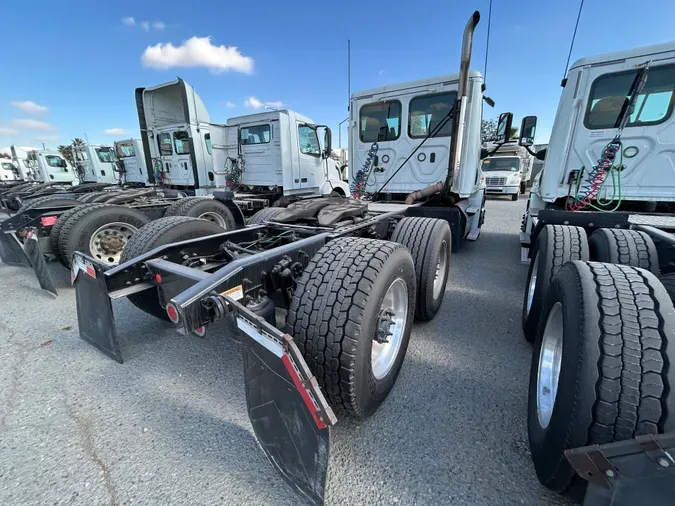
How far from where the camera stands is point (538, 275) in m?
2.75

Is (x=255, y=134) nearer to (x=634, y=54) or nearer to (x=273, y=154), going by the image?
(x=273, y=154)

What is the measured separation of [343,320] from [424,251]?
5.67ft

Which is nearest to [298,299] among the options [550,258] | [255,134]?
[550,258]

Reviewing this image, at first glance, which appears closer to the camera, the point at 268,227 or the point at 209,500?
the point at 209,500

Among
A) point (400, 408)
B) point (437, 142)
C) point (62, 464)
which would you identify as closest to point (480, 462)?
point (400, 408)

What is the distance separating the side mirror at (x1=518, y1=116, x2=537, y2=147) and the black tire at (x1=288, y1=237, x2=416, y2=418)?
3987 millimetres

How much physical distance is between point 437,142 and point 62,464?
19.3 ft

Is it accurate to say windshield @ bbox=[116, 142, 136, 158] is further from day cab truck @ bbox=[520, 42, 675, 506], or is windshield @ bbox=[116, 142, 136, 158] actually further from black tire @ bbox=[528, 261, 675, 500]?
black tire @ bbox=[528, 261, 675, 500]

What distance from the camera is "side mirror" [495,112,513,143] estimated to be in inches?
181

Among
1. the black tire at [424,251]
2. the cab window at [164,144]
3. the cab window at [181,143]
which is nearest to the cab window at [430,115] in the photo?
the black tire at [424,251]

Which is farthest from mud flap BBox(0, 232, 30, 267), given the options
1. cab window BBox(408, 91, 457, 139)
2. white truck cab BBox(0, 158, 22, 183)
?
white truck cab BBox(0, 158, 22, 183)

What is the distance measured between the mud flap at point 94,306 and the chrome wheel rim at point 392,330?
6.15ft

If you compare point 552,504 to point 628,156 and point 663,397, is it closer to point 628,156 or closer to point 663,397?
point 663,397

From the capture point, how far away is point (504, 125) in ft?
15.2
